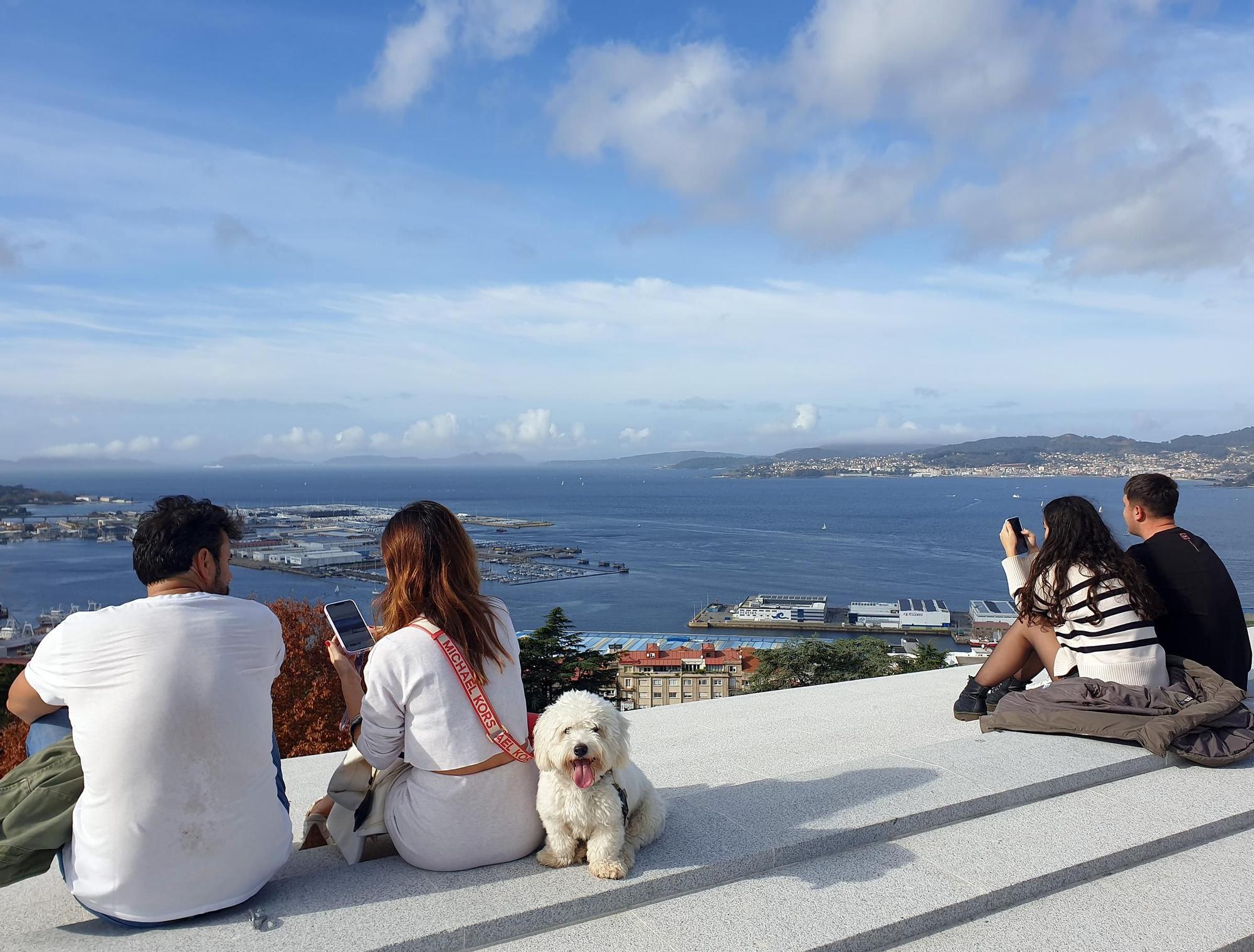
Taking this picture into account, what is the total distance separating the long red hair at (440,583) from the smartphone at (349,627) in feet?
0.83

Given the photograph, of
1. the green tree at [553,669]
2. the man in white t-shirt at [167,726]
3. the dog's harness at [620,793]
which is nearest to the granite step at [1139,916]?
the dog's harness at [620,793]

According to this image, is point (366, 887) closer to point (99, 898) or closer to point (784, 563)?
point (99, 898)

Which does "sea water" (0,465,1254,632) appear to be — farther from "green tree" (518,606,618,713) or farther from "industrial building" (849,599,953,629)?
"green tree" (518,606,618,713)

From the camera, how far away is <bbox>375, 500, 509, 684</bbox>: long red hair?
211cm

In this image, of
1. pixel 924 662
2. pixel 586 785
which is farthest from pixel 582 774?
pixel 924 662

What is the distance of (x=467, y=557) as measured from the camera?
2.17 m

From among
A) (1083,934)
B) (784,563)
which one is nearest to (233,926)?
(1083,934)

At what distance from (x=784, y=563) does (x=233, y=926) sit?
→ 52.4 meters

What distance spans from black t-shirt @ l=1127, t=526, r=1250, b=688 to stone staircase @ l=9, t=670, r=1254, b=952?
0.49 m

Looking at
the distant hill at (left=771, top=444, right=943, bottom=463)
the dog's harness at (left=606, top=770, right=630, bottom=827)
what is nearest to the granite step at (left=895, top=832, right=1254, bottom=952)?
the dog's harness at (left=606, top=770, right=630, bottom=827)

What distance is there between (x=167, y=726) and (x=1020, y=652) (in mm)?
3277

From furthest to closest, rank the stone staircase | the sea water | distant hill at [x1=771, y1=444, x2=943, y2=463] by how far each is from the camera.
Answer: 1. distant hill at [x1=771, y1=444, x2=943, y2=463]
2. the sea water
3. the stone staircase

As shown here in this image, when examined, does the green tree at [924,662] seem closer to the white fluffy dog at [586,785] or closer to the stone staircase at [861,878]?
the stone staircase at [861,878]

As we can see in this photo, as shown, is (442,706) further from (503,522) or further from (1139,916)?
(503,522)
